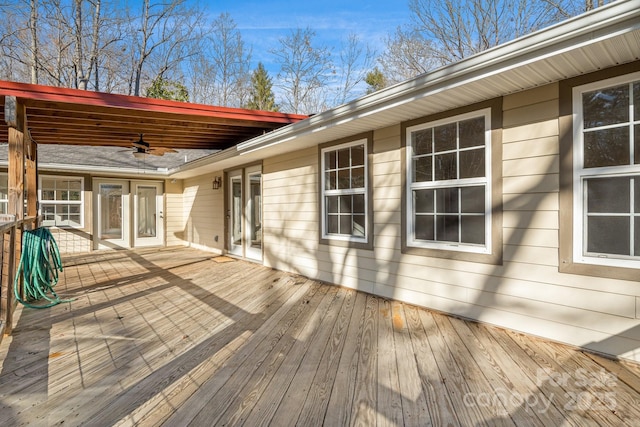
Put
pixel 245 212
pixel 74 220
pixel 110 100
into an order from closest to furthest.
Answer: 1. pixel 110 100
2. pixel 245 212
3. pixel 74 220

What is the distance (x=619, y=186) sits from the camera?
229 cm

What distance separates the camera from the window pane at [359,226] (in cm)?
421

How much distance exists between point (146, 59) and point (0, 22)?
179 inches

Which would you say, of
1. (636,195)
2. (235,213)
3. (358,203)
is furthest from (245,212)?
(636,195)

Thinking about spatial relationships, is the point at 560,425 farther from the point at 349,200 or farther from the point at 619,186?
the point at 349,200

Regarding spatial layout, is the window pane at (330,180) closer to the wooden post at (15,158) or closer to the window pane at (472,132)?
the window pane at (472,132)

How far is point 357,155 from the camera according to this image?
13.9ft

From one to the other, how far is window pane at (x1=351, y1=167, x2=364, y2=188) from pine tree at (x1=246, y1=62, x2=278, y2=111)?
14.2 m

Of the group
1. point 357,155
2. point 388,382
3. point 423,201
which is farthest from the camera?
point 357,155

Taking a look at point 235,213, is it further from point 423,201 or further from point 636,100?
point 636,100

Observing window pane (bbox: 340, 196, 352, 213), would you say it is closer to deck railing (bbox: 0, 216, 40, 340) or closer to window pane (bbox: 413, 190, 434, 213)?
window pane (bbox: 413, 190, 434, 213)

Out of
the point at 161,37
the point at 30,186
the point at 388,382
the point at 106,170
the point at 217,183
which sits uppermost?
the point at 161,37

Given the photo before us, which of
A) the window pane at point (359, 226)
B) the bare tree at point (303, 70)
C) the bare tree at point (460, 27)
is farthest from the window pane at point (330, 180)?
the bare tree at point (303, 70)

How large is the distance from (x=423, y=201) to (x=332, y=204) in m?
1.46
